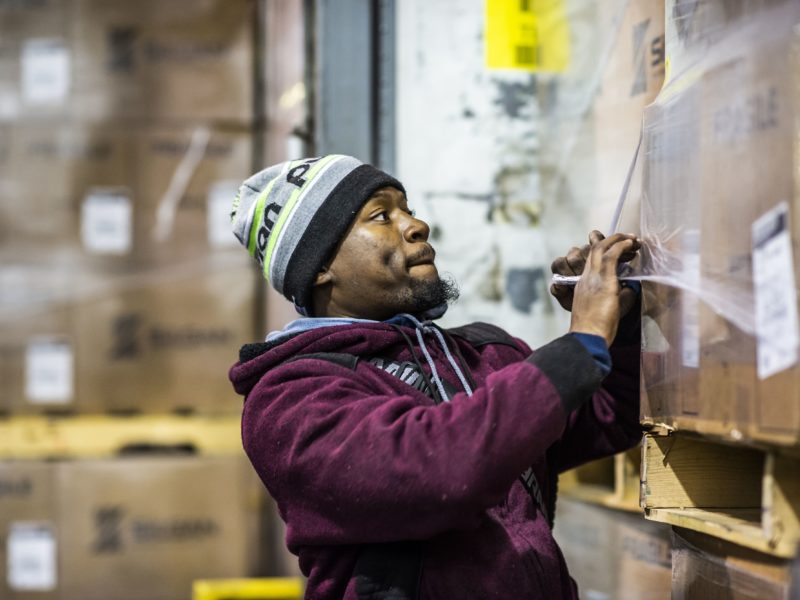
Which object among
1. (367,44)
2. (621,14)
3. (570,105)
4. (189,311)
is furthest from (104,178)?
(621,14)

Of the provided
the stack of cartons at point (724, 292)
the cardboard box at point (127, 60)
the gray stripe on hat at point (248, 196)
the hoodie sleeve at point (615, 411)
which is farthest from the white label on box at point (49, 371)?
the stack of cartons at point (724, 292)

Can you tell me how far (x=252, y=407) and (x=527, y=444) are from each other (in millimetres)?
469

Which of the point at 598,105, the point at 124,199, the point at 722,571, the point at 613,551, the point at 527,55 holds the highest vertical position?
the point at 527,55

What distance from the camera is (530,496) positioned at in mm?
1551

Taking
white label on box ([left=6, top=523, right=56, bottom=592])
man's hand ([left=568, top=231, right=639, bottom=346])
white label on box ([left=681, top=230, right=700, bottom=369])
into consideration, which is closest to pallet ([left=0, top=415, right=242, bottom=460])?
white label on box ([left=6, top=523, right=56, bottom=592])

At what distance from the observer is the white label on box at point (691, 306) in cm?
125

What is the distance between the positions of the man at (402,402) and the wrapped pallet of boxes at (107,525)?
4.36 ft

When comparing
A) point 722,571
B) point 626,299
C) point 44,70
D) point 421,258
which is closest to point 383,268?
point 421,258

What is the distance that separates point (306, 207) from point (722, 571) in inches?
34.7

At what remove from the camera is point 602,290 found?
1.38 m

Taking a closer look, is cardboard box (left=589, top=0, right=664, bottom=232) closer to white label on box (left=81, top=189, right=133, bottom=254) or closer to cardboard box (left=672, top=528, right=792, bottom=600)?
cardboard box (left=672, top=528, right=792, bottom=600)

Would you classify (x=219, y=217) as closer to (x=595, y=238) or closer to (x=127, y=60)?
(x=127, y=60)

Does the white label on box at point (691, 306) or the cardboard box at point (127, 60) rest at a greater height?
the cardboard box at point (127, 60)

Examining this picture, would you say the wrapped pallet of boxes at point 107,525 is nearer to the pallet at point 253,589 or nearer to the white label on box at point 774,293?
the pallet at point 253,589
